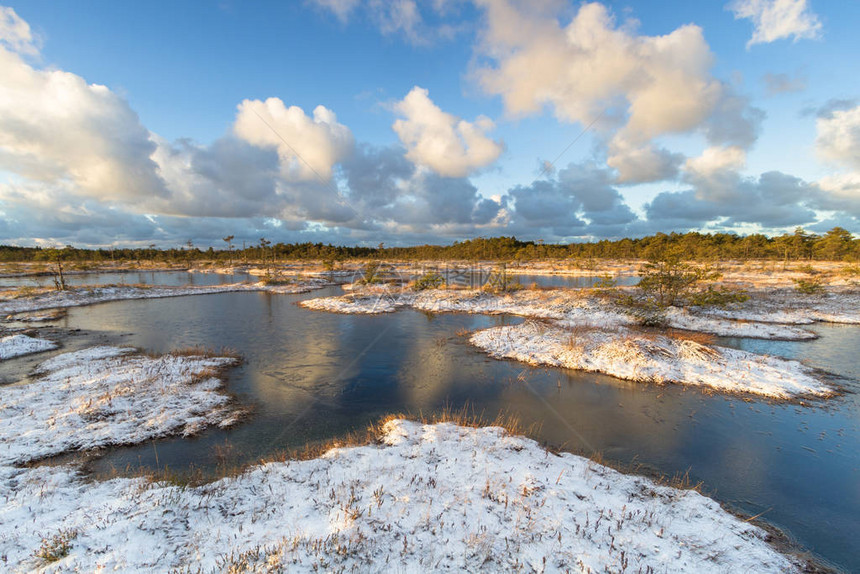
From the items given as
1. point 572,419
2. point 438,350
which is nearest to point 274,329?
point 438,350

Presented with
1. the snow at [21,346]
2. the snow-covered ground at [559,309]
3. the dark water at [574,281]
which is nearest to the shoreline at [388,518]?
the snow at [21,346]

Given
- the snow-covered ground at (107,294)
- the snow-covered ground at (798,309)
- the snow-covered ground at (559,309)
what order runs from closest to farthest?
the snow-covered ground at (559,309) < the snow-covered ground at (798,309) < the snow-covered ground at (107,294)

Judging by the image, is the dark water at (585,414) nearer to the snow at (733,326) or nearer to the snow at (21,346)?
the snow at (733,326)

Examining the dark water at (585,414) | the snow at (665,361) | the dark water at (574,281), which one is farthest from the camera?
the dark water at (574,281)

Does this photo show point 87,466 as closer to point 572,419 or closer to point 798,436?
point 572,419

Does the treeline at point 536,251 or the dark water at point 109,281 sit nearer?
the dark water at point 109,281

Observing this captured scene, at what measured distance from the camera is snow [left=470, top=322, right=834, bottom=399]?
15.3m

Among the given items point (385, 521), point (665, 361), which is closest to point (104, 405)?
point (385, 521)

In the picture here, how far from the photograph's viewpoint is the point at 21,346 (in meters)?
20.7

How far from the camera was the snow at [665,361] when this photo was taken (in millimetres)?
15315

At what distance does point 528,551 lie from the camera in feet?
20.2

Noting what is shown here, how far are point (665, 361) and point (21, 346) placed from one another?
1511 inches

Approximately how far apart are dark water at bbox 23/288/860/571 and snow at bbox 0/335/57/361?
153 inches

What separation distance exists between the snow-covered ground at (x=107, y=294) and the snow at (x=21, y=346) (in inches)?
782
